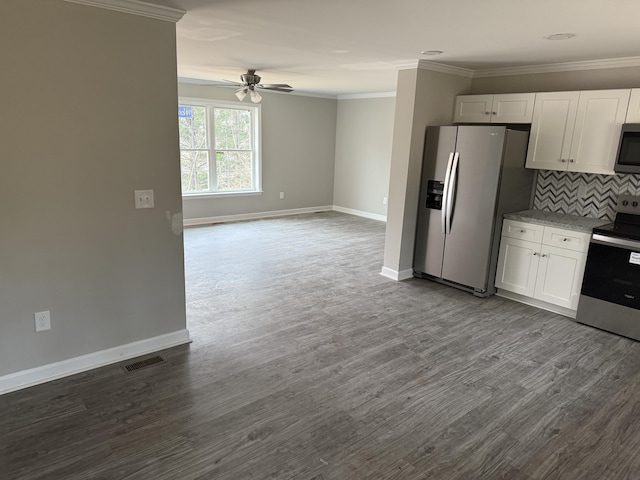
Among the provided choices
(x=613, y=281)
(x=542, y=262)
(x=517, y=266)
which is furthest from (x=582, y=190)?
(x=613, y=281)

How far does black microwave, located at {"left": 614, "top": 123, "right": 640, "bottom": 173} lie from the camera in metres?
3.53

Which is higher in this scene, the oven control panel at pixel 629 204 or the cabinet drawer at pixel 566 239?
the oven control panel at pixel 629 204

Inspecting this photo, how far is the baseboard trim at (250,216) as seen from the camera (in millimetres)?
7479

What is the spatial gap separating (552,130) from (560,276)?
1.43 meters

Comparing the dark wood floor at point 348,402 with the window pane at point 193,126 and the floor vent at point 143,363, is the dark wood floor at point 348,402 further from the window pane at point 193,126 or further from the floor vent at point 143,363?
the window pane at point 193,126

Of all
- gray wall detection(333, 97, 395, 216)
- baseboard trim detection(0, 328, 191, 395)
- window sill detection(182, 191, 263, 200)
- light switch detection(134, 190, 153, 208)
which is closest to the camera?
baseboard trim detection(0, 328, 191, 395)

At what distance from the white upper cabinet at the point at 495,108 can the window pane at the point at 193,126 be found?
4.37 meters

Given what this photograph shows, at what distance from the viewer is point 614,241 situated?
3.55 m

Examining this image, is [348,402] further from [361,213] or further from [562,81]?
[361,213]

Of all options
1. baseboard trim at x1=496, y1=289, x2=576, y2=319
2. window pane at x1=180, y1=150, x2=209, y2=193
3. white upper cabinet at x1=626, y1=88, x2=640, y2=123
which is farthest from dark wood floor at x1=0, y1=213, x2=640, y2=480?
window pane at x1=180, y1=150, x2=209, y2=193

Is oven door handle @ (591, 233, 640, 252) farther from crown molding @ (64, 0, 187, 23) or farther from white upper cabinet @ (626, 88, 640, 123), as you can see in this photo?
crown molding @ (64, 0, 187, 23)

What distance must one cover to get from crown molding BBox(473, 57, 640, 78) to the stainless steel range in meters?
1.27

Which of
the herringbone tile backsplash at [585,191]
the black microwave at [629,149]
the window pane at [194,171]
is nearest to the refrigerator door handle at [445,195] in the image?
the herringbone tile backsplash at [585,191]

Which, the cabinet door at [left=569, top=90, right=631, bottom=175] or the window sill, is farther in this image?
the window sill
